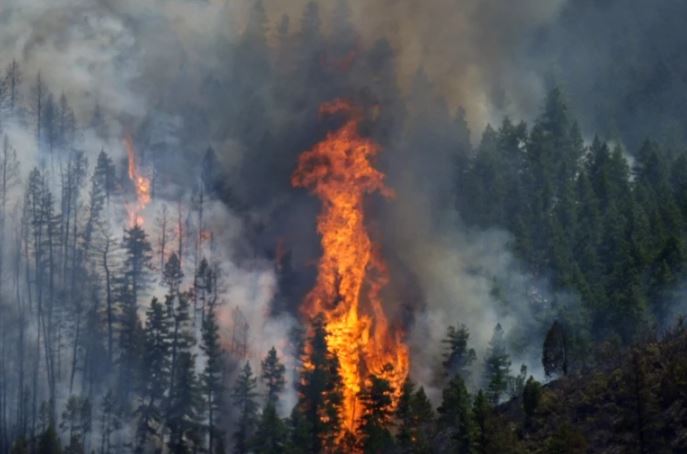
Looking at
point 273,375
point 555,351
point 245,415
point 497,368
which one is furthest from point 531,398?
point 273,375

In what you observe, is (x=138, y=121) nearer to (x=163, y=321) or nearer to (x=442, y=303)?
(x=163, y=321)

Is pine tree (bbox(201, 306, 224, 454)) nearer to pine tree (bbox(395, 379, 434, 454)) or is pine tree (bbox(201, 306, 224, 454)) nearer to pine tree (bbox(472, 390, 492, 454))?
pine tree (bbox(395, 379, 434, 454))

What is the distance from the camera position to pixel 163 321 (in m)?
107

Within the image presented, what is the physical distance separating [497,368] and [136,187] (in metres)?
55.8

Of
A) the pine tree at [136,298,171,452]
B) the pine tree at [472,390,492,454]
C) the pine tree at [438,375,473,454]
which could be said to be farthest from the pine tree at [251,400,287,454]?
the pine tree at [472,390,492,454]

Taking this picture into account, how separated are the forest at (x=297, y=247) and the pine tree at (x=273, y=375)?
330 millimetres

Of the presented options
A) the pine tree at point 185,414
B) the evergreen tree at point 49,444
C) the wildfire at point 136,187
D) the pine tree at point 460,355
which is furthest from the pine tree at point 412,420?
the wildfire at point 136,187

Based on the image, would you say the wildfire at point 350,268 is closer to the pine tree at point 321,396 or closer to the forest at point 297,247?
the forest at point 297,247

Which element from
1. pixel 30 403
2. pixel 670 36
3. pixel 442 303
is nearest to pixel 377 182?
pixel 442 303

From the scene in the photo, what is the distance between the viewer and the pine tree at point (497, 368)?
293ft

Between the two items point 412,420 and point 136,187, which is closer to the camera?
point 412,420

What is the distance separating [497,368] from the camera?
93.2 m

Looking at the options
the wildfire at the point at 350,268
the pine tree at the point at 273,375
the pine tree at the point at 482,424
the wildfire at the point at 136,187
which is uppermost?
the wildfire at the point at 136,187

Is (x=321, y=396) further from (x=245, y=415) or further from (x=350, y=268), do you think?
(x=350, y=268)
